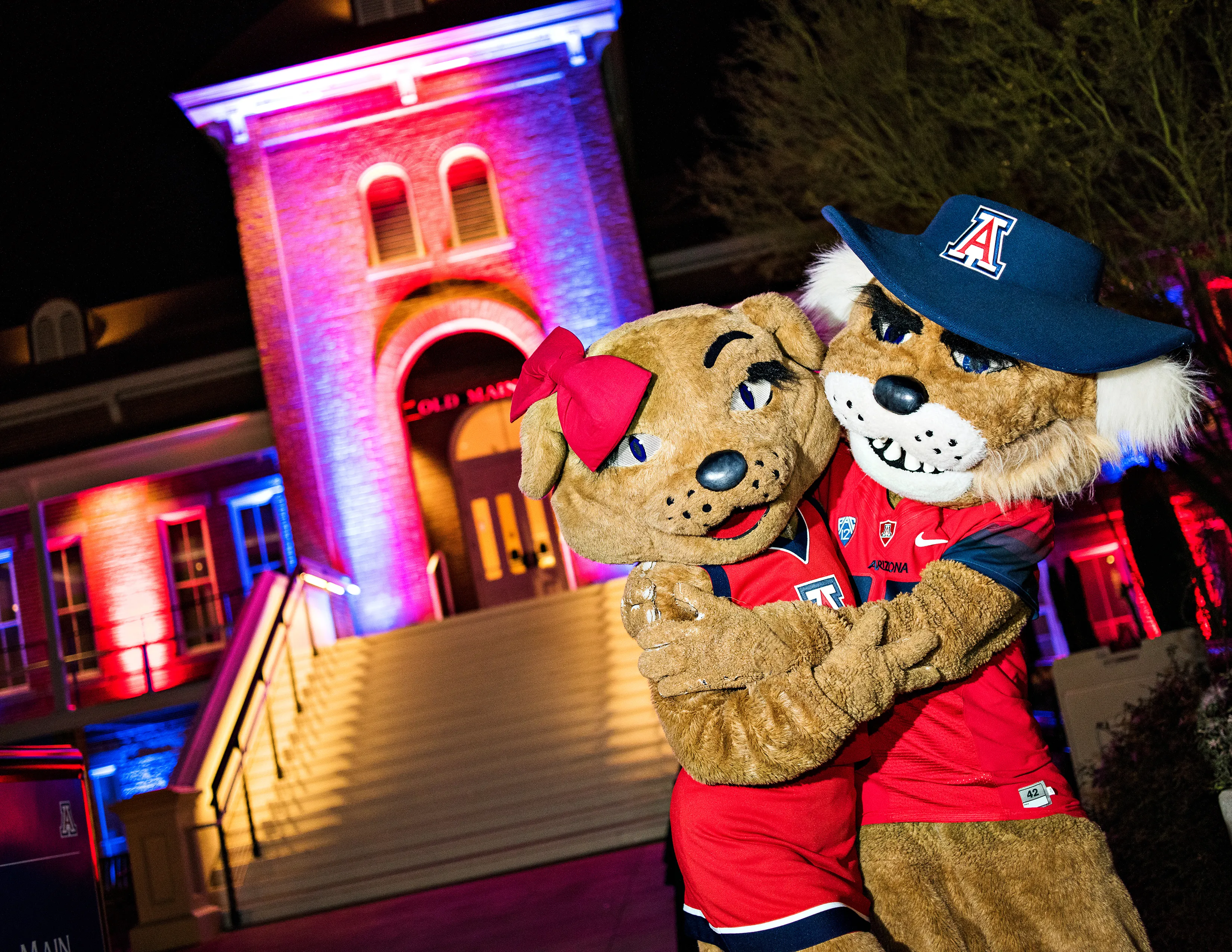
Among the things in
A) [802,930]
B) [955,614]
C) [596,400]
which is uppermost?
[596,400]

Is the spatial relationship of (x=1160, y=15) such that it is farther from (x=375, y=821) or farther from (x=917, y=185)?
(x=375, y=821)

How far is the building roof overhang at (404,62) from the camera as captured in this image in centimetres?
1330

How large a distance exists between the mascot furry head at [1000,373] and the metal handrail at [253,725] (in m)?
7.47

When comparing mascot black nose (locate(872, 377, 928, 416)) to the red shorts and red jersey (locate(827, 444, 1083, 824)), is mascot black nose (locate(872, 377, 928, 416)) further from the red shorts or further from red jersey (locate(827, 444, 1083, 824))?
the red shorts

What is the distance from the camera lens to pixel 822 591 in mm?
2088

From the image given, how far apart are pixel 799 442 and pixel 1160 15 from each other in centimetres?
608

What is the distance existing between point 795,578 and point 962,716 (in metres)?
0.45

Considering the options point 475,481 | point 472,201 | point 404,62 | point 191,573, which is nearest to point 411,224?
point 472,201

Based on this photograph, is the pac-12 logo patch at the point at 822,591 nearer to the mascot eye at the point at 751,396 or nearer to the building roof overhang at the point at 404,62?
the mascot eye at the point at 751,396

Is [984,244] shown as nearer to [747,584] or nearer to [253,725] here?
[747,584]

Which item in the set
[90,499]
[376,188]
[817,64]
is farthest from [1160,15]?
[90,499]

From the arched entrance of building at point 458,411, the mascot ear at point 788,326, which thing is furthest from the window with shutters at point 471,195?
the mascot ear at point 788,326

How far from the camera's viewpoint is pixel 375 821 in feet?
27.6

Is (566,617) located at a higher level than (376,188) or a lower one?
lower
